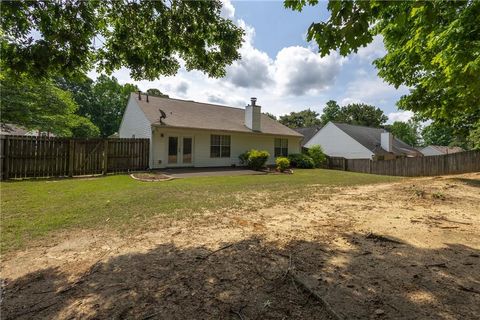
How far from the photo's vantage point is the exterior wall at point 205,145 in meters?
15.0

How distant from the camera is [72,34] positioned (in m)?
4.51

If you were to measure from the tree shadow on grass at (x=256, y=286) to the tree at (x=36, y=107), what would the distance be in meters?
16.3

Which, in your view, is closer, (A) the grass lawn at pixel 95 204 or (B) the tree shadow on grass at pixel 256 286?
(B) the tree shadow on grass at pixel 256 286

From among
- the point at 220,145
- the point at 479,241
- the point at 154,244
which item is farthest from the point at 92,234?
the point at 220,145

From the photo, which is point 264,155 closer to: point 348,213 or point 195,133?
point 195,133

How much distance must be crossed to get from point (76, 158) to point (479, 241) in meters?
13.7

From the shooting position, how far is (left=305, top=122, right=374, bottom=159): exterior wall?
2681 cm

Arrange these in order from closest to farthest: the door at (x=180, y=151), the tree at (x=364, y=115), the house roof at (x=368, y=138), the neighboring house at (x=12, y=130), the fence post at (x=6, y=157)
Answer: the fence post at (x=6, y=157), the door at (x=180, y=151), the neighboring house at (x=12, y=130), the house roof at (x=368, y=138), the tree at (x=364, y=115)

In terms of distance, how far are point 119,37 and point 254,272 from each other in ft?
17.6

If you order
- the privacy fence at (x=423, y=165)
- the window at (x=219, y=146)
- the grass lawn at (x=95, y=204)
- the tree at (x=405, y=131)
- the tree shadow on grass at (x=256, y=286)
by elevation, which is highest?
the tree at (x=405, y=131)

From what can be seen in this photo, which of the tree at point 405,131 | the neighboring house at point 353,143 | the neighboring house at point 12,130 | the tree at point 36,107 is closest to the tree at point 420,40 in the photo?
the tree at point 36,107

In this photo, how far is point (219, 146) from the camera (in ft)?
58.3

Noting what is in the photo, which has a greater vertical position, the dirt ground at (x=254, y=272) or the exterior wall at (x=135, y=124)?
the exterior wall at (x=135, y=124)

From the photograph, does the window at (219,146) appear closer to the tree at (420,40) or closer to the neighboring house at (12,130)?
the tree at (420,40)
